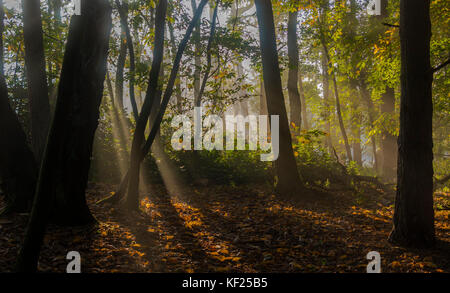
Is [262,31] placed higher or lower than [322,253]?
higher

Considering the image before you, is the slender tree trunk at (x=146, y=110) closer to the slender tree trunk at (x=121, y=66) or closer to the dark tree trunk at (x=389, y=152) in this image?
the slender tree trunk at (x=121, y=66)

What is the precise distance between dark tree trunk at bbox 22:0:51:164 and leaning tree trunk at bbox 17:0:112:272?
2.30 meters

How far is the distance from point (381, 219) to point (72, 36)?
6.23 m

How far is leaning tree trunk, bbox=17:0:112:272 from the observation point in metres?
2.91

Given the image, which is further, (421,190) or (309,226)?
(309,226)

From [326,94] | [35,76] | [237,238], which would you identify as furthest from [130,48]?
[326,94]

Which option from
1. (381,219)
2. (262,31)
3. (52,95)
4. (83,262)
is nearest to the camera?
(83,262)

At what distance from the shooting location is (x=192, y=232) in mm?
5578

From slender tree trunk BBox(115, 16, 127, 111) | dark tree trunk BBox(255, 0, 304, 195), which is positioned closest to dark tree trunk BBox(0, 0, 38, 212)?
dark tree trunk BBox(255, 0, 304, 195)

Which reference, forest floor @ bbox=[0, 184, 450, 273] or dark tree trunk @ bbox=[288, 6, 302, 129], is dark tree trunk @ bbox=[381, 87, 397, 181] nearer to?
dark tree trunk @ bbox=[288, 6, 302, 129]
